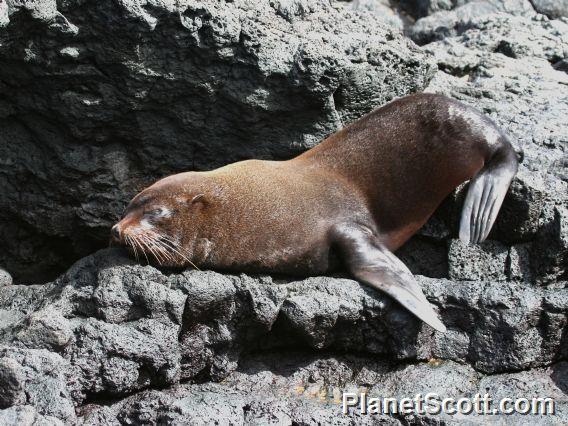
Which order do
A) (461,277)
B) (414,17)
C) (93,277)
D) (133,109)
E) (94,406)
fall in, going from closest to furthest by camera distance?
(94,406) → (93,277) → (461,277) → (133,109) → (414,17)

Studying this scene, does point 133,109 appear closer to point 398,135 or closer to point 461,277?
point 398,135

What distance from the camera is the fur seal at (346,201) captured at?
622 cm

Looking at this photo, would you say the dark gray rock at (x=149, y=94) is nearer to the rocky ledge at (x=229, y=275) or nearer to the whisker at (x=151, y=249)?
the rocky ledge at (x=229, y=275)

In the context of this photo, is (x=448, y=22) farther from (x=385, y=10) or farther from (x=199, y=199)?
(x=199, y=199)

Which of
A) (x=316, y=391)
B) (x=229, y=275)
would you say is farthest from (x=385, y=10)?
(x=316, y=391)

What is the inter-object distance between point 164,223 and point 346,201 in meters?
1.24

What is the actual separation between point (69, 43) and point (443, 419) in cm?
342

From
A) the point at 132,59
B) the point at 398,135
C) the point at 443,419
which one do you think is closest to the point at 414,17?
the point at 398,135

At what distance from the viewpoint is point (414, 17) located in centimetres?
1109

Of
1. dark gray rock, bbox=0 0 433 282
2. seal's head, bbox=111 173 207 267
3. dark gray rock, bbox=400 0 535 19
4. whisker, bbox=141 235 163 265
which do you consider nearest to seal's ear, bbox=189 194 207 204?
seal's head, bbox=111 173 207 267

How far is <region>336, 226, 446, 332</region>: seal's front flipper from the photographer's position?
580cm

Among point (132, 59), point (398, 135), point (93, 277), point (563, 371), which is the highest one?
point (132, 59)

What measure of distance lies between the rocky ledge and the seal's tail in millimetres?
99

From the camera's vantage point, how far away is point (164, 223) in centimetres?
630
